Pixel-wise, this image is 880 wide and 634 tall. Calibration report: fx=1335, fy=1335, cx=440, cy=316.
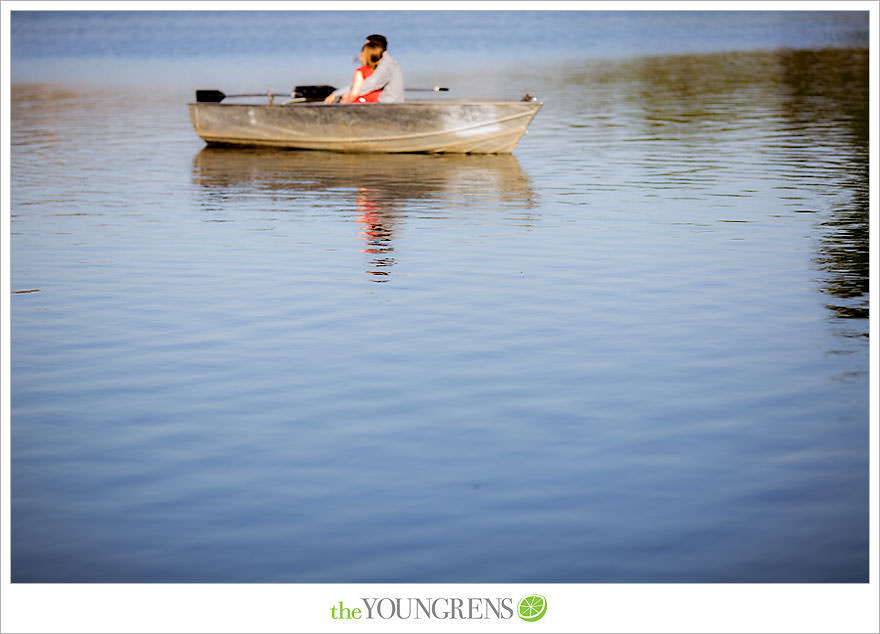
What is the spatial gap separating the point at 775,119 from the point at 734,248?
14.1 metres

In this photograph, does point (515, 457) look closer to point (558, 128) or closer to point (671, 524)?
point (671, 524)

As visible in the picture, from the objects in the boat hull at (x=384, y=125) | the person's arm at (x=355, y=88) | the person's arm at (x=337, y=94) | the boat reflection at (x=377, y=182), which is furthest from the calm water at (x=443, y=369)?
the person's arm at (x=337, y=94)

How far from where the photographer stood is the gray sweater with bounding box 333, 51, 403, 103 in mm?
19375

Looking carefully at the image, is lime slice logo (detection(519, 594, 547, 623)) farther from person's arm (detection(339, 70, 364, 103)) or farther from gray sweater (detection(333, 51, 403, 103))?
person's arm (detection(339, 70, 364, 103))

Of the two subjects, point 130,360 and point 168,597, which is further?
point 130,360

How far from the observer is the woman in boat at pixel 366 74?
63.6ft

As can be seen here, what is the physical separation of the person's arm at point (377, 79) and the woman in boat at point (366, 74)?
6 cm

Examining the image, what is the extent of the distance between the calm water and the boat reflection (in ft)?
0.32

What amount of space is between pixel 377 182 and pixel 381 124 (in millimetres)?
3054

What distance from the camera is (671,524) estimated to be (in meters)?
5.55

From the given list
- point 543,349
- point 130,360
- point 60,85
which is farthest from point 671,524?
point 60,85

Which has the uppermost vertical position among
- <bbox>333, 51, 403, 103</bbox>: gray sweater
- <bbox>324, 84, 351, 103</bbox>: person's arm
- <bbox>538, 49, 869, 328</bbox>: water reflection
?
<bbox>333, 51, 403, 103</bbox>: gray sweater

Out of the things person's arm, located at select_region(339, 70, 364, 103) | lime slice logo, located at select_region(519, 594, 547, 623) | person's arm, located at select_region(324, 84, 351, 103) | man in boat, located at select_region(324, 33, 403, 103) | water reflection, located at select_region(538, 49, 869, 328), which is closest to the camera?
lime slice logo, located at select_region(519, 594, 547, 623)

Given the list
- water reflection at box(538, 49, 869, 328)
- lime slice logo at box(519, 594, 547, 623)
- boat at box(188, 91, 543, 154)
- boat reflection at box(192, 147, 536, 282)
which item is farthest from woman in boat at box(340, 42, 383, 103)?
lime slice logo at box(519, 594, 547, 623)
